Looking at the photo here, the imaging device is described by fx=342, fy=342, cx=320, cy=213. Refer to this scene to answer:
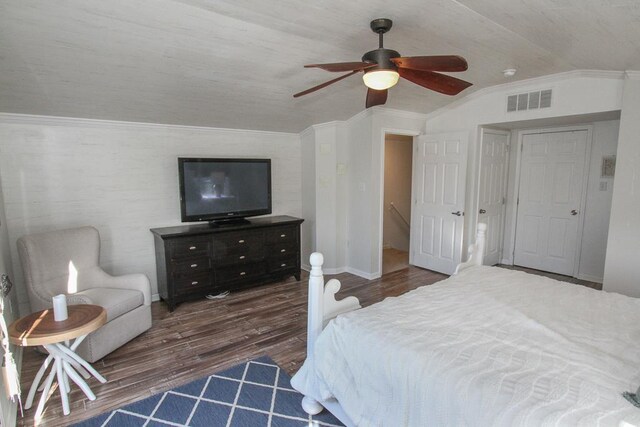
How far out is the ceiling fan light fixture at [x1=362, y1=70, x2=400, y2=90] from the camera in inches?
81.1

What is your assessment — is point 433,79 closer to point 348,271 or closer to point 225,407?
point 225,407

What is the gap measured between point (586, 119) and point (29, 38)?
5091 millimetres

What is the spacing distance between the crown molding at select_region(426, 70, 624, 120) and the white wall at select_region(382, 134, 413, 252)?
1177 millimetres

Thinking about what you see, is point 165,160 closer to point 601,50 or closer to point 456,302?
point 456,302

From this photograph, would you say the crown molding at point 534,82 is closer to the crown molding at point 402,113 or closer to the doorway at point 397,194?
the crown molding at point 402,113

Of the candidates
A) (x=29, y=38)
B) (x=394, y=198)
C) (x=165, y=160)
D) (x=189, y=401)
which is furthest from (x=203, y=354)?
(x=394, y=198)

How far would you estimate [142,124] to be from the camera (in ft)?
11.8

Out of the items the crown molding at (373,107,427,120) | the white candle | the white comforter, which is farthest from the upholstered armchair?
the crown molding at (373,107,427,120)

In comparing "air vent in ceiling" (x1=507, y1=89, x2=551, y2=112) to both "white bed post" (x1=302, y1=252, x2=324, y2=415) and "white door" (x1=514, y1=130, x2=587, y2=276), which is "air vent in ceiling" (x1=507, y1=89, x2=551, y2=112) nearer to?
"white door" (x1=514, y1=130, x2=587, y2=276)

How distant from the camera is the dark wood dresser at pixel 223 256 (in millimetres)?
3480

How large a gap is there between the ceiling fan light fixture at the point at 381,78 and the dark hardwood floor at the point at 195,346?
80.4 inches

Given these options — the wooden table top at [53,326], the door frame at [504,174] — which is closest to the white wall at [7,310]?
the wooden table top at [53,326]

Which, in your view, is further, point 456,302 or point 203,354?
point 203,354

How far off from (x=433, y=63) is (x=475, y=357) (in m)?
1.56
